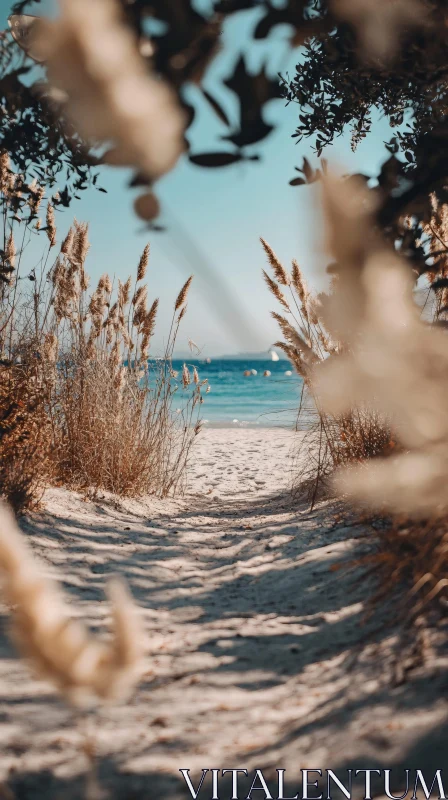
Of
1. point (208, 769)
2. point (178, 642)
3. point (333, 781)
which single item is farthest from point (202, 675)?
point (333, 781)

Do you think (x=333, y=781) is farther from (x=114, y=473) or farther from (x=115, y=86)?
(x=114, y=473)

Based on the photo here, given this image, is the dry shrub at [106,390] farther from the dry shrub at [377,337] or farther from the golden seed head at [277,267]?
the dry shrub at [377,337]

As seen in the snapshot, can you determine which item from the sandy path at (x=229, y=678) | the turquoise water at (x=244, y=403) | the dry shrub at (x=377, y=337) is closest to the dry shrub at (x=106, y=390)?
the sandy path at (x=229, y=678)

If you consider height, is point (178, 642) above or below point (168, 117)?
below

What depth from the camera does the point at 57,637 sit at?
419 millimetres

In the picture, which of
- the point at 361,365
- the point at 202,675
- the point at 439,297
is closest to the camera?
the point at 361,365

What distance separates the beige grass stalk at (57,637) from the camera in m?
0.41

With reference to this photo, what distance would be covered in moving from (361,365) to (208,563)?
2175 mm

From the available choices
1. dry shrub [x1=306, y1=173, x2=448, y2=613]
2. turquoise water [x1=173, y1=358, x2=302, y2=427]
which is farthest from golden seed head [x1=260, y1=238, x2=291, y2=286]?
turquoise water [x1=173, y1=358, x2=302, y2=427]

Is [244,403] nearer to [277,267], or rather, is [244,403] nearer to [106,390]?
[106,390]

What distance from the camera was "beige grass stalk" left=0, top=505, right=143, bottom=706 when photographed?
407 millimetres

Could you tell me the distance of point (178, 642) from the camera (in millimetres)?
1742

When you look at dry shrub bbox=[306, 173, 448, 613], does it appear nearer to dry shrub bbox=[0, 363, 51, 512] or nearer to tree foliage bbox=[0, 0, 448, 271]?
tree foliage bbox=[0, 0, 448, 271]

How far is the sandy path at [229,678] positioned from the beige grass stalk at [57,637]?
0.81 metres
